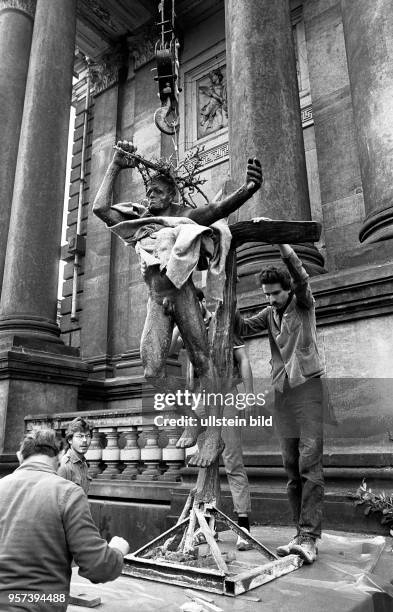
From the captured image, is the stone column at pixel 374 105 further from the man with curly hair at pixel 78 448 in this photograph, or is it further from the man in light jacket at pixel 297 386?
the man with curly hair at pixel 78 448

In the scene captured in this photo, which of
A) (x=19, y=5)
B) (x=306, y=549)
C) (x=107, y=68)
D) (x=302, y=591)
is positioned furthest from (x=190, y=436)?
(x=107, y=68)

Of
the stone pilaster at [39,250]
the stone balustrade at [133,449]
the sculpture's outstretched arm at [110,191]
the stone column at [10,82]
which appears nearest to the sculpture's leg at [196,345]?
the sculpture's outstretched arm at [110,191]

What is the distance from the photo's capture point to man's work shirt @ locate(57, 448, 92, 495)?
190 inches

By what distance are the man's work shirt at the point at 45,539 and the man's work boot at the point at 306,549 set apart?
149 centimetres

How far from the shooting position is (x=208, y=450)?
11.0 ft

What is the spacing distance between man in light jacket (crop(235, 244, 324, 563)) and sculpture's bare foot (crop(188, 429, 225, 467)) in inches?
24.1

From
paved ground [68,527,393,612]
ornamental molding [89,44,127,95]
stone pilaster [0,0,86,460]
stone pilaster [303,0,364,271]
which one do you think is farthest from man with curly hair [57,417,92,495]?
ornamental molding [89,44,127,95]

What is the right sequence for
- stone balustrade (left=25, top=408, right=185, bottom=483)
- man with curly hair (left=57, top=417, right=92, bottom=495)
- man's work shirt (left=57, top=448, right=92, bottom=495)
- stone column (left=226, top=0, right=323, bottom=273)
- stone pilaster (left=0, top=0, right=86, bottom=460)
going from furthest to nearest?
stone pilaster (left=0, top=0, right=86, bottom=460), stone column (left=226, top=0, right=323, bottom=273), stone balustrade (left=25, top=408, right=185, bottom=483), man with curly hair (left=57, top=417, right=92, bottom=495), man's work shirt (left=57, top=448, right=92, bottom=495)

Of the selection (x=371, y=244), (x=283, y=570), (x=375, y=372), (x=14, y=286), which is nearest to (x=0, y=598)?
(x=283, y=570)

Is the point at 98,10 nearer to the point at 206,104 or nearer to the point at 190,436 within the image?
the point at 206,104

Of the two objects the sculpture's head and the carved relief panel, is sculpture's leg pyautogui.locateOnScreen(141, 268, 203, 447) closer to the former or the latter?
the sculpture's head

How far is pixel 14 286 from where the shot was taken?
10.4 m

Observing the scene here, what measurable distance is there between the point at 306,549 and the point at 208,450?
0.90 metres

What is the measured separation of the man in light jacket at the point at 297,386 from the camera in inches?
137
